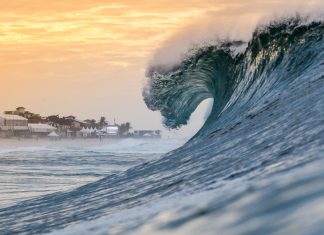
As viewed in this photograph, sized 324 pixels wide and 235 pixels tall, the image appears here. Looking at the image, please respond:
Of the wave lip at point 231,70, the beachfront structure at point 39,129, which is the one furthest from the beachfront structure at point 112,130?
the wave lip at point 231,70

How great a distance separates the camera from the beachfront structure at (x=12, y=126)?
103 m

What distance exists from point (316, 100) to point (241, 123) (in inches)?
60.4

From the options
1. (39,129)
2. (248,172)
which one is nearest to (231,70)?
(248,172)

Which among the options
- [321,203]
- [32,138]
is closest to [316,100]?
[321,203]

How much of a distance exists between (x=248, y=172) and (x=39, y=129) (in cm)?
10761

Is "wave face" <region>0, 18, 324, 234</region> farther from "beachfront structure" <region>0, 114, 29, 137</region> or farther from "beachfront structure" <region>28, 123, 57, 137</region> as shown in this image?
"beachfront structure" <region>28, 123, 57, 137</region>

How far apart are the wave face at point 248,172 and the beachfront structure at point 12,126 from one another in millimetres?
93213

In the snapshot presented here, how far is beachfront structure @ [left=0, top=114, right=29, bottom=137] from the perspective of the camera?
102938 millimetres

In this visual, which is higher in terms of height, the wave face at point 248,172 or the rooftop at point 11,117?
the rooftop at point 11,117

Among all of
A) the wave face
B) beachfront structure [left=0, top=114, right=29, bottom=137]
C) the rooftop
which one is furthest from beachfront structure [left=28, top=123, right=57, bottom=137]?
the wave face

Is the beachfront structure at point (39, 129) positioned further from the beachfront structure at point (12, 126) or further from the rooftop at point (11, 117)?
the rooftop at point (11, 117)

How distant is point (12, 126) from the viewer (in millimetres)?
104938

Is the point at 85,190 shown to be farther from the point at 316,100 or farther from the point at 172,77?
the point at 172,77

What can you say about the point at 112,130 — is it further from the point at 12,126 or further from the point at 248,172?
the point at 248,172
